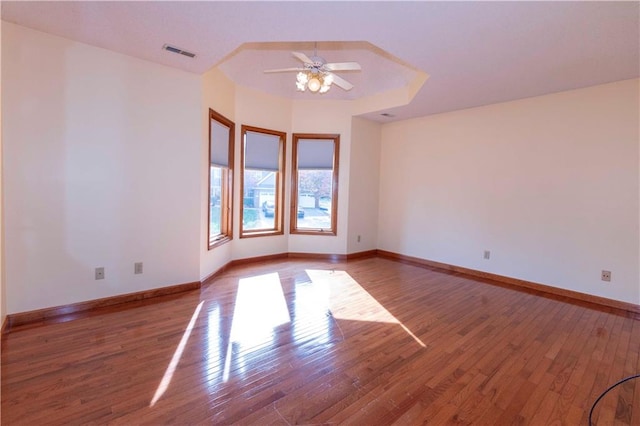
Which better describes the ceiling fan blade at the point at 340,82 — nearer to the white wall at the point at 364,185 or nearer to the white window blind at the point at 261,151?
the white wall at the point at 364,185

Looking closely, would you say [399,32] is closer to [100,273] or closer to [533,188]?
[533,188]

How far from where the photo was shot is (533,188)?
167 inches

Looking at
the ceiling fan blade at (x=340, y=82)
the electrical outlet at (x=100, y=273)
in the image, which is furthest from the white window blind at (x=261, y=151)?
the electrical outlet at (x=100, y=273)

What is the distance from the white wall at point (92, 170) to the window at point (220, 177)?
1.64 feet

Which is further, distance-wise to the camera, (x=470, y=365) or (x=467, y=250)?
(x=467, y=250)

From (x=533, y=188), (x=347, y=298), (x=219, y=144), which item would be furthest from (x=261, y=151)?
(x=533, y=188)

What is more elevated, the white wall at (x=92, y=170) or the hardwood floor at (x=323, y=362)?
the white wall at (x=92, y=170)

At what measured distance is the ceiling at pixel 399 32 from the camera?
230 cm

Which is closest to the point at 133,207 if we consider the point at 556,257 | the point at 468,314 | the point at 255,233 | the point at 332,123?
the point at 255,233

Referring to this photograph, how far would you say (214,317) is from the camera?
3041 millimetres

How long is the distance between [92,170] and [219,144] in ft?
5.55

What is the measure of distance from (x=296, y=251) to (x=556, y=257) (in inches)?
154

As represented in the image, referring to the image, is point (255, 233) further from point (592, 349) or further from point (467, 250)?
point (592, 349)

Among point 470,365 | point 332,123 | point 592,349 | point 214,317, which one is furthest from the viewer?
point 332,123
